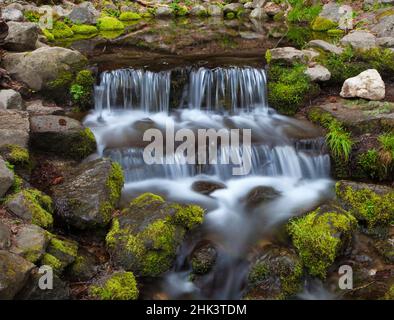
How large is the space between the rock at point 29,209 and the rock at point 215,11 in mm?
16982

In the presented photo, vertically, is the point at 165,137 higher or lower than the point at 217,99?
lower

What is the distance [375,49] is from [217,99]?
4.04 m

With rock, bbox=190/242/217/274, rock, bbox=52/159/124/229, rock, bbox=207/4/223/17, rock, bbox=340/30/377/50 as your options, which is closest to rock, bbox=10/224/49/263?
rock, bbox=52/159/124/229

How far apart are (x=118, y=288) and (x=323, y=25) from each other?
14034mm

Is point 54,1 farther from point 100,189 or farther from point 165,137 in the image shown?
point 100,189


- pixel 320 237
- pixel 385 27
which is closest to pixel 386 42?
pixel 385 27

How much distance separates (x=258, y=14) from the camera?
1956 cm

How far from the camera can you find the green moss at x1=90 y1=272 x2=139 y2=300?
466 centimetres

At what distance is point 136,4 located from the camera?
2097 centimetres

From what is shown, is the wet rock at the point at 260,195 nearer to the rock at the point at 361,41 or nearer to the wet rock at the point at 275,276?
the wet rock at the point at 275,276

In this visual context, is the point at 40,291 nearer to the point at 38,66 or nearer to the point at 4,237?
the point at 4,237

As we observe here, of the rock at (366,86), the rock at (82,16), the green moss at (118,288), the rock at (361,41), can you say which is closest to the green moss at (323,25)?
the rock at (361,41)

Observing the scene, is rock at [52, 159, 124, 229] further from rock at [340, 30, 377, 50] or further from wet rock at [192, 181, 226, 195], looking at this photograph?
rock at [340, 30, 377, 50]
